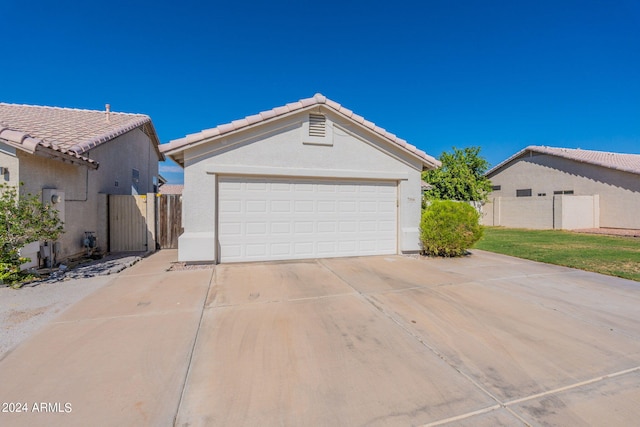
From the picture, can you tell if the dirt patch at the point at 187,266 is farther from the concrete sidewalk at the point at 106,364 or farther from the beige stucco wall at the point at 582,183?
the beige stucco wall at the point at 582,183

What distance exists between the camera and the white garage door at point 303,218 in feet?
27.3

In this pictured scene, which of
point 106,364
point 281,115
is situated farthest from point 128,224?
point 106,364

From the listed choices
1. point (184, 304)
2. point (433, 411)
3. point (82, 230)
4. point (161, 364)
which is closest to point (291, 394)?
point (433, 411)

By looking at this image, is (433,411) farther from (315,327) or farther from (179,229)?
(179,229)

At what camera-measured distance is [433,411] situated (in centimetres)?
254

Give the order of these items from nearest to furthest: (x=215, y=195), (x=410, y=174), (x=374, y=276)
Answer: (x=374, y=276)
(x=215, y=195)
(x=410, y=174)

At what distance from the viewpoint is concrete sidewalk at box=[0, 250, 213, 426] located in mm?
2518

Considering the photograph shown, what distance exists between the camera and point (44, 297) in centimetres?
544

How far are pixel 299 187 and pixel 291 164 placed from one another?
2.25 feet

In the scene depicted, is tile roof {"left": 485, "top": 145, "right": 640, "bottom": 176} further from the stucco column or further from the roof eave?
the stucco column

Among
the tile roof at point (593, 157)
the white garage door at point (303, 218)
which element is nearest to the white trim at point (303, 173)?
the white garage door at point (303, 218)

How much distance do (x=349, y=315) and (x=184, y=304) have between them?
8.92ft

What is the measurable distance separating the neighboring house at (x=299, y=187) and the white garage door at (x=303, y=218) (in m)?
0.03

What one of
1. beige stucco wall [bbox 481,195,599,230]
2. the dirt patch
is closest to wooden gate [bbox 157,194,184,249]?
the dirt patch
